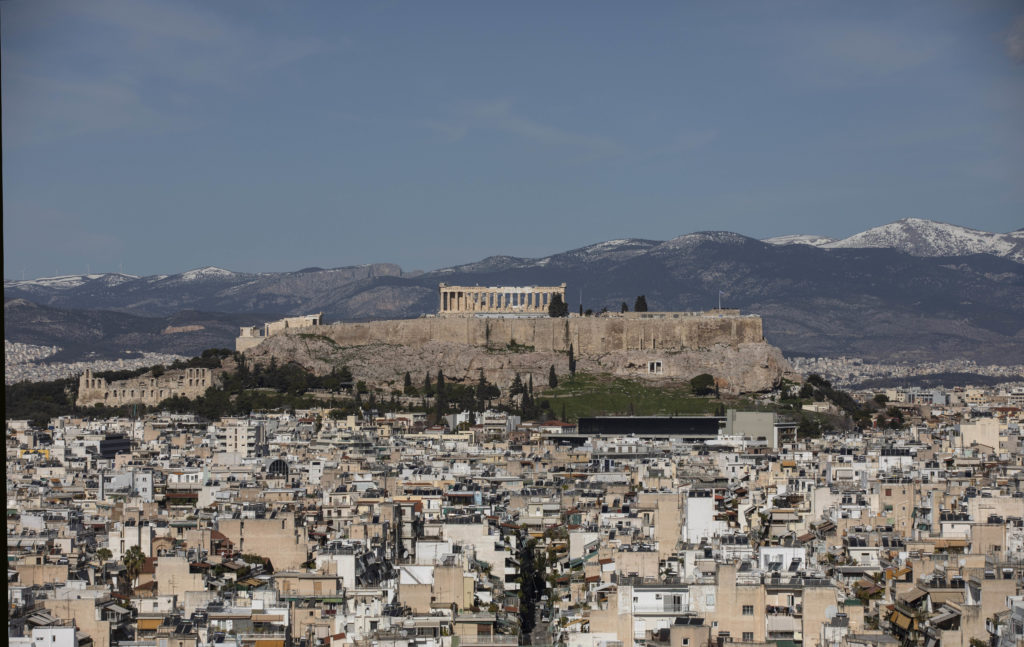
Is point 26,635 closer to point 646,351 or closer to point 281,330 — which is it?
point 646,351

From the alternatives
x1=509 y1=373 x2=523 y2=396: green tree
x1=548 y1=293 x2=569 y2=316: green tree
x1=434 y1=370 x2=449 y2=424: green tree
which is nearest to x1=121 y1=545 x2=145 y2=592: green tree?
x1=434 y1=370 x2=449 y2=424: green tree

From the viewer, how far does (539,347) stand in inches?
2645

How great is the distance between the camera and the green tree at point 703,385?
6188 centimetres

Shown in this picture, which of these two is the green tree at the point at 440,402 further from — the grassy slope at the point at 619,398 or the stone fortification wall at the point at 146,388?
the stone fortification wall at the point at 146,388

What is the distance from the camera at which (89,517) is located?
26531 millimetres

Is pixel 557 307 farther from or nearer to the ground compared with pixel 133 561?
farther from the ground

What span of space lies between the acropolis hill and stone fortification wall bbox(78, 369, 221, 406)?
309 centimetres

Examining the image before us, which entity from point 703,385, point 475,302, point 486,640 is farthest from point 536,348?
point 486,640

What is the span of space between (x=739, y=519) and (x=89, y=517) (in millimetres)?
9299

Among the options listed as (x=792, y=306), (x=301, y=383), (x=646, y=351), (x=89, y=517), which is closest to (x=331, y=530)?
(x=89, y=517)

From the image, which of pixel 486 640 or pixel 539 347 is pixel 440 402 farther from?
pixel 486 640

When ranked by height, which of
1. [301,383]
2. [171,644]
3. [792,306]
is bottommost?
[171,644]

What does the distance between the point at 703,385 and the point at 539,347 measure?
762 centimetres

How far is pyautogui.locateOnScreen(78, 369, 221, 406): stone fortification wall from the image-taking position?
63656mm
